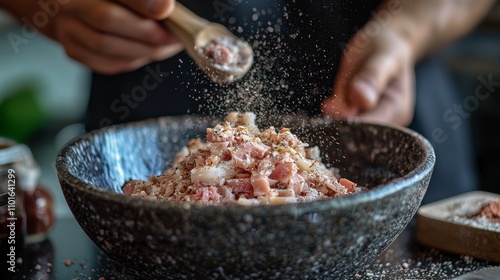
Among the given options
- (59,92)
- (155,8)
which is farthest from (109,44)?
(59,92)

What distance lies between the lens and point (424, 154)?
951mm

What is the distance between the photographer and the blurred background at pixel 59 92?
2.60m

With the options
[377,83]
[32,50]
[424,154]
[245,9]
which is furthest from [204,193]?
[32,50]

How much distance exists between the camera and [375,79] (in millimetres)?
1485

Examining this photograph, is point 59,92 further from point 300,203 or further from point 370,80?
point 300,203

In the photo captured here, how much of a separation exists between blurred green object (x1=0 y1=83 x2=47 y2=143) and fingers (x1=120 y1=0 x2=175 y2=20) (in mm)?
1476

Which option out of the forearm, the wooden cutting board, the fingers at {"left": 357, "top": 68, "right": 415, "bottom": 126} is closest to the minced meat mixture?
the wooden cutting board

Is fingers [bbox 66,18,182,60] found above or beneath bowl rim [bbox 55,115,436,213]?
beneath

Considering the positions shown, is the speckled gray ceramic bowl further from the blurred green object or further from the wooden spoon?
the blurred green object

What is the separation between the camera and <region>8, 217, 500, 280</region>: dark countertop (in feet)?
3.34

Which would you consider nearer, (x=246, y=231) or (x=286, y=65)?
(x=246, y=231)

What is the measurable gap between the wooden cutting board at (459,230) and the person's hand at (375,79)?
0.29 m

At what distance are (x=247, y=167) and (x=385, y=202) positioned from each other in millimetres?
221

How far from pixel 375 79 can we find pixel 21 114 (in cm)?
177
